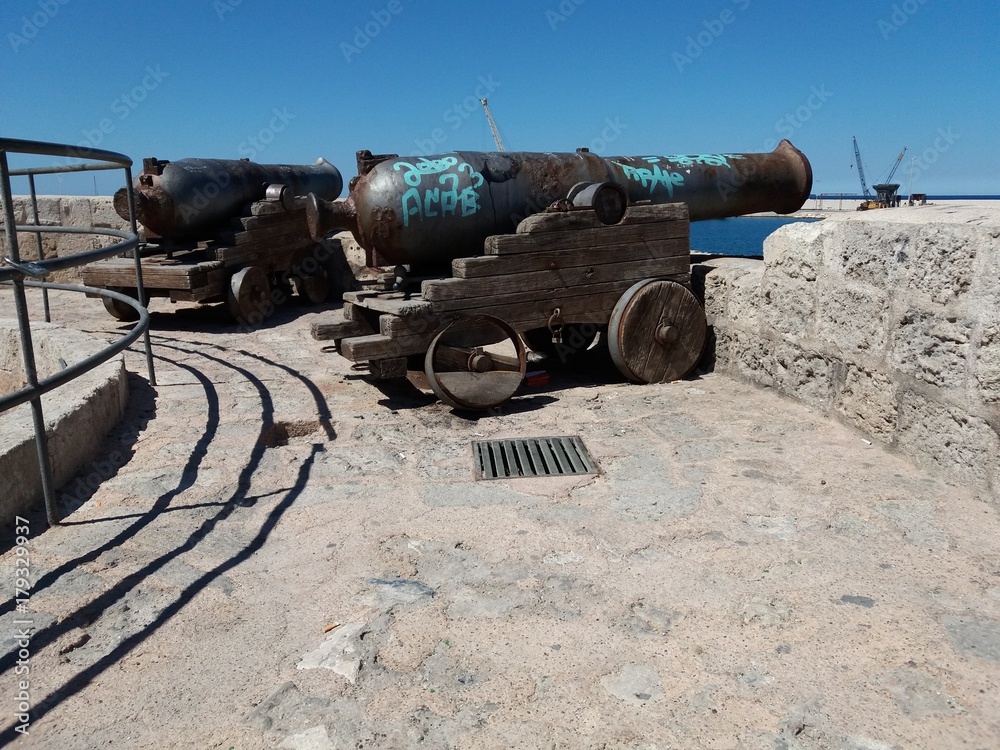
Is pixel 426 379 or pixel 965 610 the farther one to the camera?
pixel 426 379

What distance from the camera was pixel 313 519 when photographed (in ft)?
10.2

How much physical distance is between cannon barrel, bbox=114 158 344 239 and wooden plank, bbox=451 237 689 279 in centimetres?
378

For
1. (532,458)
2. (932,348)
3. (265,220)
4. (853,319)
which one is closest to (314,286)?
(265,220)

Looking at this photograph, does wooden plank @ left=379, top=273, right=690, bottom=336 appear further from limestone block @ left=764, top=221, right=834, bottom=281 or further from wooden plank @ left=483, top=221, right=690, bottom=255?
limestone block @ left=764, top=221, right=834, bottom=281

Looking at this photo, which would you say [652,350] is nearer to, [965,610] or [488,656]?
[965,610]

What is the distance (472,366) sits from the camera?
4695 millimetres

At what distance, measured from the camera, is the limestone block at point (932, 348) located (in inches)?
129

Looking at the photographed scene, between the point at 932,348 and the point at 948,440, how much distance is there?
408 millimetres

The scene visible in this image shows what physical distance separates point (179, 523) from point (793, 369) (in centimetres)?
341

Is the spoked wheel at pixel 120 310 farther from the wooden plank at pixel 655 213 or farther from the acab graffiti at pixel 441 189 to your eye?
the wooden plank at pixel 655 213

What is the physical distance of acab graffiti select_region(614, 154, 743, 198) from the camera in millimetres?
5621

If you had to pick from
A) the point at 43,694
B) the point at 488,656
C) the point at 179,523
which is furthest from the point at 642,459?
the point at 43,694

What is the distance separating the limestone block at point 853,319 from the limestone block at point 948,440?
357 millimetres

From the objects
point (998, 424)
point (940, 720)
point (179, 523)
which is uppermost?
point (998, 424)
